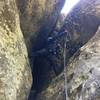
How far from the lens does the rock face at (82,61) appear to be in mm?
4668

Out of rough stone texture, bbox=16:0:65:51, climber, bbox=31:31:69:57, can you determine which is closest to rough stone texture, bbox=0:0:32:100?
rough stone texture, bbox=16:0:65:51

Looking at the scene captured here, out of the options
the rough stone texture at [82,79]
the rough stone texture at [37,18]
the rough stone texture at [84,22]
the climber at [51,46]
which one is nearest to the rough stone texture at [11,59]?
the rough stone texture at [82,79]

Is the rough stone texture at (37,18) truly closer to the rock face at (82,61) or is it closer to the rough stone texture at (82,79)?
the rock face at (82,61)

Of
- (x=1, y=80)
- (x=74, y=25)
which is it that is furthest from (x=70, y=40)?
(x=1, y=80)

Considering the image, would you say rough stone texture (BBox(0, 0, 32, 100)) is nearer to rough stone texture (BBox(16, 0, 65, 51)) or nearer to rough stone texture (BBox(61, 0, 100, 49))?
rough stone texture (BBox(16, 0, 65, 51))

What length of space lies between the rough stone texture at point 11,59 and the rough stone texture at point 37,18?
1.04 meters

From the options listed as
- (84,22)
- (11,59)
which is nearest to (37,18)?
(84,22)

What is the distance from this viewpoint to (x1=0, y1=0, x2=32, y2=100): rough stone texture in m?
4.57

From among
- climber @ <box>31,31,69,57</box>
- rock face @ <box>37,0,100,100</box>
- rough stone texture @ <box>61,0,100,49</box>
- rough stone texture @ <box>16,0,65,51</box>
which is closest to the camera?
rock face @ <box>37,0,100,100</box>

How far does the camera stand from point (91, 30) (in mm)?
7344

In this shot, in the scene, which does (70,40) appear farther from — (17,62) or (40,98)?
(17,62)

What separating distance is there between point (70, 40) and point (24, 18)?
58.1 inches

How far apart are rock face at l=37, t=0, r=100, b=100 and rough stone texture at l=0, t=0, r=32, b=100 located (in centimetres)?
76

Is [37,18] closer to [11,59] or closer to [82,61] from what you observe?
[82,61]
